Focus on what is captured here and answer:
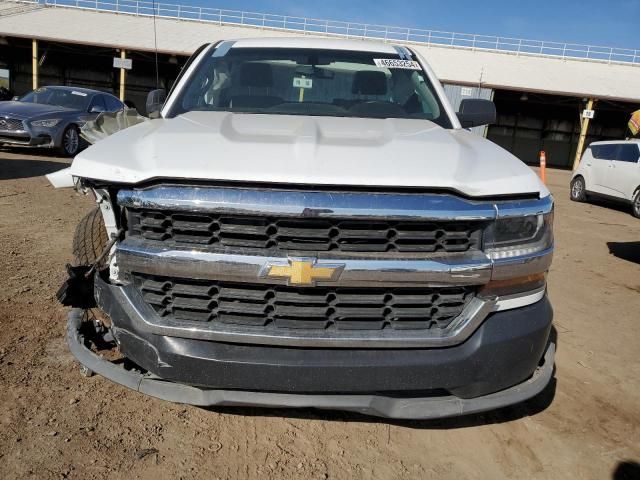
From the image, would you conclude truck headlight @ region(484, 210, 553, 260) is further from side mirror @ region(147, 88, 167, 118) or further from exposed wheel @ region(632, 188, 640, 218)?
exposed wheel @ region(632, 188, 640, 218)

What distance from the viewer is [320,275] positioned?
6.73 feet

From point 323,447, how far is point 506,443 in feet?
3.05

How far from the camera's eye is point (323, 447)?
263 centimetres

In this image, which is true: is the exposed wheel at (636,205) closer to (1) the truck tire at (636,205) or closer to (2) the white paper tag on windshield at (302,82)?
(1) the truck tire at (636,205)

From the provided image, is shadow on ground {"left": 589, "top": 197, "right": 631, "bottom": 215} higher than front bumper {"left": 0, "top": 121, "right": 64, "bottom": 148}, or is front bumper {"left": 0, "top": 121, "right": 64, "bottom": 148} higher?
front bumper {"left": 0, "top": 121, "right": 64, "bottom": 148}

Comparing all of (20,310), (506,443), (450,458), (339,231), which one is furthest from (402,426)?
(20,310)

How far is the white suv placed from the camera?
12.2 meters

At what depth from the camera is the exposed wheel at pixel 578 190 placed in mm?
13939

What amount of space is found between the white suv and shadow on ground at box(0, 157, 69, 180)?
11.8m

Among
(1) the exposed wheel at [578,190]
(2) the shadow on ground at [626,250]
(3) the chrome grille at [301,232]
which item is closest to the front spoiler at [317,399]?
(3) the chrome grille at [301,232]

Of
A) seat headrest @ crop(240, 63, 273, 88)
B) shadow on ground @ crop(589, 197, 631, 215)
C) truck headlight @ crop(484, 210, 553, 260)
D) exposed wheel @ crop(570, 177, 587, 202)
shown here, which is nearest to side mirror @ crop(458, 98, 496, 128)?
seat headrest @ crop(240, 63, 273, 88)

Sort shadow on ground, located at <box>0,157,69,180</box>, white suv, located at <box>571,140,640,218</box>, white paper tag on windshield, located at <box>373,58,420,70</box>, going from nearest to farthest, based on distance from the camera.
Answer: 1. white paper tag on windshield, located at <box>373,58,420,70</box>
2. shadow on ground, located at <box>0,157,69,180</box>
3. white suv, located at <box>571,140,640,218</box>

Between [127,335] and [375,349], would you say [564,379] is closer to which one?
[375,349]

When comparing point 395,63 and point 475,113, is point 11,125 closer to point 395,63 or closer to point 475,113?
point 395,63
